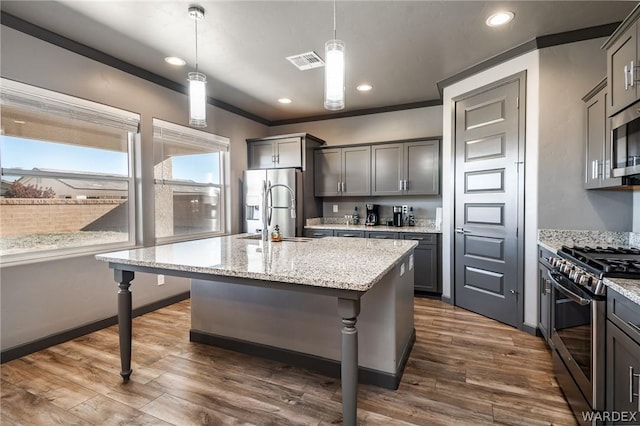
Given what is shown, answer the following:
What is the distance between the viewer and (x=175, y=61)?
127 inches

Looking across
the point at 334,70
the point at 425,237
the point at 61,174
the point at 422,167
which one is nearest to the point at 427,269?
the point at 425,237

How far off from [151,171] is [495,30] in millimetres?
3661

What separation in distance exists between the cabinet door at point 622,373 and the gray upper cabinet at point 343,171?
3503 millimetres

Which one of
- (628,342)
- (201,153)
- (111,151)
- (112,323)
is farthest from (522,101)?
(112,323)

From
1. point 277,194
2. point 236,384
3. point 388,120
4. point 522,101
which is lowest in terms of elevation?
point 236,384

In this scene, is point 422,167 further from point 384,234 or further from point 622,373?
point 622,373

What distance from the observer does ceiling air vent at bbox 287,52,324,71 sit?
10.1 feet

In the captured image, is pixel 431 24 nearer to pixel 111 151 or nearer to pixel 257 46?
pixel 257 46

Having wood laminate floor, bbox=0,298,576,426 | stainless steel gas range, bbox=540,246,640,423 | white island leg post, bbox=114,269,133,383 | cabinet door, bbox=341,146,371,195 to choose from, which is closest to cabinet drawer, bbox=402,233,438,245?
cabinet door, bbox=341,146,371,195

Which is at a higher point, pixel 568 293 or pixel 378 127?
pixel 378 127

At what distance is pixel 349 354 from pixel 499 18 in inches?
107

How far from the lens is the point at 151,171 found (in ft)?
11.7

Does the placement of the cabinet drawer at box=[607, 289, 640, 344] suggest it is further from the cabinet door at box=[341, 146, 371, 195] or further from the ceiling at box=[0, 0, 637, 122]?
the cabinet door at box=[341, 146, 371, 195]

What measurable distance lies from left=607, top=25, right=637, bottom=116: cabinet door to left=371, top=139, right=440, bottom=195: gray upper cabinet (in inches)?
90.6
